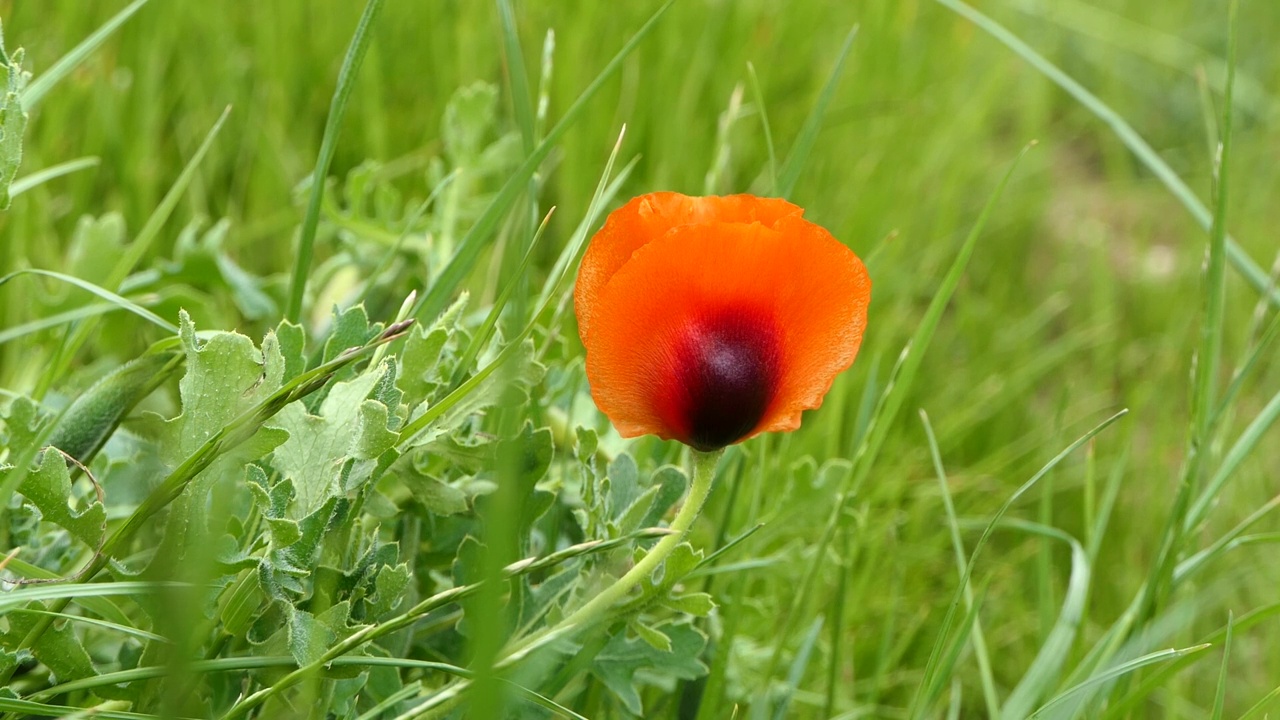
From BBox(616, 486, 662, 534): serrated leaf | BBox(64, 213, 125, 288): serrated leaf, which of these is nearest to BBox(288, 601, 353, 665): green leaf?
BBox(616, 486, 662, 534): serrated leaf

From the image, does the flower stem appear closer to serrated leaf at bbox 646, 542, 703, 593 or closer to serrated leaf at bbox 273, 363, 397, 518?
serrated leaf at bbox 646, 542, 703, 593

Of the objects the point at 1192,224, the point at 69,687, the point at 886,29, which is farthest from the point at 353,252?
the point at 1192,224

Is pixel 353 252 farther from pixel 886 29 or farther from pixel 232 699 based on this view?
pixel 886 29

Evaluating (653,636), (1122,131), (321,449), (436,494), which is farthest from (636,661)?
(1122,131)

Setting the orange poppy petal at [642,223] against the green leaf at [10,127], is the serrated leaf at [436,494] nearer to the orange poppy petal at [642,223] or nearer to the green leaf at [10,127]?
the orange poppy petal at [642,223]

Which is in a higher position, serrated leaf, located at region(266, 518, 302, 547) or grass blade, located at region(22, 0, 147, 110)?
grass blade, located at region(22, 0, 147, 110)
